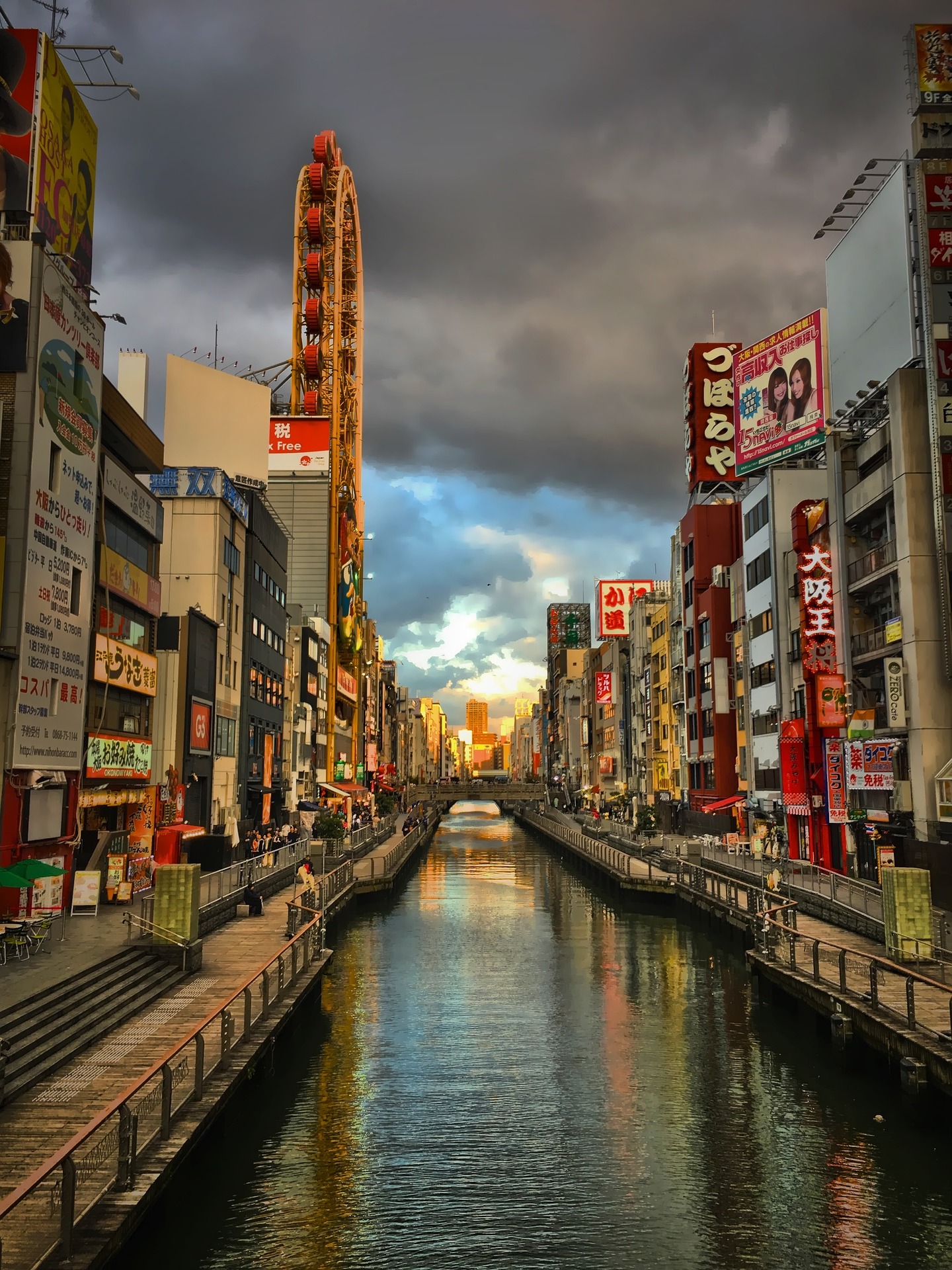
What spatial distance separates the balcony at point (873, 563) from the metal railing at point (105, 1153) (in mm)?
35444

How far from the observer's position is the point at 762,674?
72.4 m

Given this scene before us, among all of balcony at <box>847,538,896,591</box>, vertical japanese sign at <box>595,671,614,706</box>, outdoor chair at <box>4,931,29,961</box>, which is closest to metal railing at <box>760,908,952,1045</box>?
balcony at <box>847,538,896,591</box>

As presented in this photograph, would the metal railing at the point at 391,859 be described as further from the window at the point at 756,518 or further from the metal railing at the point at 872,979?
the metal railing at the point at 872,979

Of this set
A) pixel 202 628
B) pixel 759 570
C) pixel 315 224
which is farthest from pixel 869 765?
pixel 315 224

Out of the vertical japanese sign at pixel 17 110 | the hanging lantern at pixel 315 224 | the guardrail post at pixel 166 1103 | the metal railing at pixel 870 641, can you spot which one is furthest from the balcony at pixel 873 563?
the hanging lantern at pixel 315 224

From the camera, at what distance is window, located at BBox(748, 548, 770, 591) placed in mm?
69125

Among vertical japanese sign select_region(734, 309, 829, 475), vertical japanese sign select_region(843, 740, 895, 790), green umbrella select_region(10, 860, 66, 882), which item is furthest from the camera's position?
vertical japanese sign select_region(734, 309, 829, 475)

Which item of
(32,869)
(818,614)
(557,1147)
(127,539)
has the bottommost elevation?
(557,1147)

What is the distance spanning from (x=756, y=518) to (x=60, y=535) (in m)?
50.4

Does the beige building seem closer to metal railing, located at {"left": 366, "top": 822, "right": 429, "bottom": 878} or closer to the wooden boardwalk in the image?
metal railing, located at {"left": 366, "top": 822, "right": 429, "bottom": 878}

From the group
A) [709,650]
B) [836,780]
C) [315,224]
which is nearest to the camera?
[836,780]

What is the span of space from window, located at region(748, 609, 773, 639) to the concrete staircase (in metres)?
50.5

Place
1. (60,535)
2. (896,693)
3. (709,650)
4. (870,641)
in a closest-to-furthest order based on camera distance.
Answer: (60,535) → (896,693) → (870,641) → (709,650)

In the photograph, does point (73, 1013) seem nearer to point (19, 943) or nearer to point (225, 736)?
point (19, 943)
